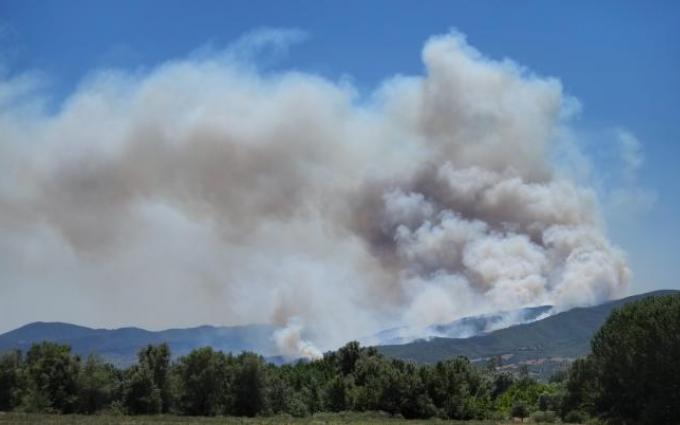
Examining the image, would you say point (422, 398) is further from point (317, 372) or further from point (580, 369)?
point (317, 372)

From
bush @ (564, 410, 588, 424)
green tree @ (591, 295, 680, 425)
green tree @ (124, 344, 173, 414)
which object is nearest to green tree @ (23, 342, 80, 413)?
green tree @ (124, 344, 173, 414)

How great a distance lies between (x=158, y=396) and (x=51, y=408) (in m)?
12.7

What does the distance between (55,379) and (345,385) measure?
44038 millimetres

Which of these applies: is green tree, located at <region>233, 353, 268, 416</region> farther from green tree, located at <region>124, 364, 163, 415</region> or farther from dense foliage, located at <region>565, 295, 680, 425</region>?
dense foliage, located at <region>565, 295, 680, 425</region>

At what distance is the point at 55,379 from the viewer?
86.3 m

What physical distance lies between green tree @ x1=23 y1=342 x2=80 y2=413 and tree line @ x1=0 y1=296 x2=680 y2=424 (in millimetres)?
125

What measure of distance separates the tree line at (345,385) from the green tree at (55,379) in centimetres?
12

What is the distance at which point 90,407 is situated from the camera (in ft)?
284

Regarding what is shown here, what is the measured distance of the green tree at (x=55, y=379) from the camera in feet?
278

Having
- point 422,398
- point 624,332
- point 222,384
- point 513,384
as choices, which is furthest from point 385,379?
point 513,384

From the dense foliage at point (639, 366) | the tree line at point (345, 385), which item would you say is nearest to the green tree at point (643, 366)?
the dense foliage at point (639, 366)

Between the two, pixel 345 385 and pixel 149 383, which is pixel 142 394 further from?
pixel 345 385

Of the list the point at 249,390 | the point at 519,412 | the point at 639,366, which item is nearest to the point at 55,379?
the point at 249,390

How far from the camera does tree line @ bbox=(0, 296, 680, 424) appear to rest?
6781 cm
